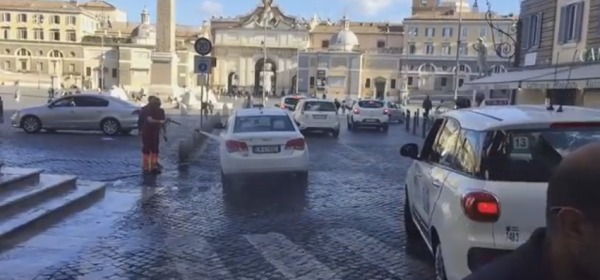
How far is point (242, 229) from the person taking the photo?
830cm

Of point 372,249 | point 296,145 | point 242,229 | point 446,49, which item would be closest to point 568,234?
point 372,249

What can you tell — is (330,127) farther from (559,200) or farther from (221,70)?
(221,70)

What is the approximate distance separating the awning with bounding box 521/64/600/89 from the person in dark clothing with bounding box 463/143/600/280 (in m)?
16.7

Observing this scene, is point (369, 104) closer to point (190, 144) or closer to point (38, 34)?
point (190, 144)

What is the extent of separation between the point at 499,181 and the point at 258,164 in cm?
763

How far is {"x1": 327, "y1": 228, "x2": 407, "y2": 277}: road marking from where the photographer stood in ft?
21.9

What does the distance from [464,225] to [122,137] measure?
61.4 ft

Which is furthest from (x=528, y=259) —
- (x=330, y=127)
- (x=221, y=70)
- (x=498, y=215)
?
(x=221, y=70)

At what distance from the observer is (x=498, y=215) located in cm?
450

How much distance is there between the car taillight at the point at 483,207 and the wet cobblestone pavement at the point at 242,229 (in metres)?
1.92

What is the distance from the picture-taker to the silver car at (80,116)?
22203mm

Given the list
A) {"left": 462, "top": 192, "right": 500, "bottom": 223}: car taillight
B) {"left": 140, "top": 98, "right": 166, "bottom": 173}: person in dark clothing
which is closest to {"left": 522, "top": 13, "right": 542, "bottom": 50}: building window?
{"left": 140, "top": 98, "right": 166, "bottom": 173}: person in dark clothing

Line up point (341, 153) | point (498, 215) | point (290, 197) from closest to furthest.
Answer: point (498, 215) < point (290, 197) < point (341, 153)

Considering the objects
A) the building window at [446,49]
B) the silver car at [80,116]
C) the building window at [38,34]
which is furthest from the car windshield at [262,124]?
the building window at [38,34]
